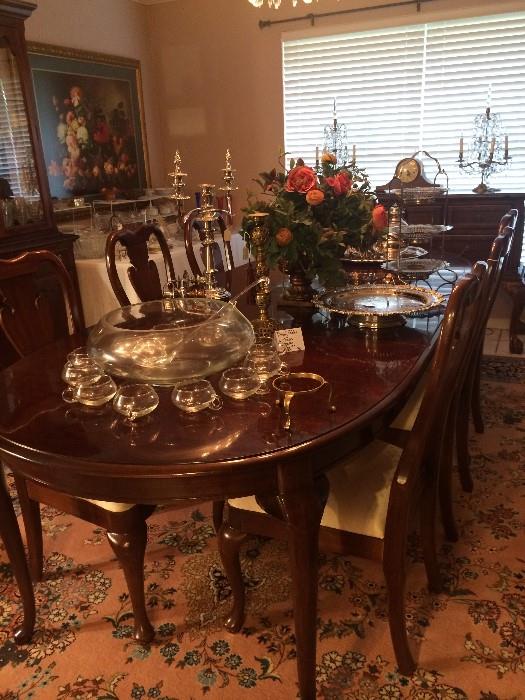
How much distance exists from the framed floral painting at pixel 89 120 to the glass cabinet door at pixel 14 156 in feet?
2.29

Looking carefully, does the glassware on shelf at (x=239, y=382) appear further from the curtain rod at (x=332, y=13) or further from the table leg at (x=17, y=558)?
the curtain rod at (x=332, y=13)

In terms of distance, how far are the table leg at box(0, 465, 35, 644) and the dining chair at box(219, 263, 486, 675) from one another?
0.53 m

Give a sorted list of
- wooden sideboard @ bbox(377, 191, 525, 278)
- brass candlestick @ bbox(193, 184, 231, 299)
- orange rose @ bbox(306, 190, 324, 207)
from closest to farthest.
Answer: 1. orange rose @ bbox(306, 190, 324, 207)
2. brass candlestick @ bbox(193, 184, 231, 299)
3. wooden sideboard @ bbox(377, 191, 525, 278)

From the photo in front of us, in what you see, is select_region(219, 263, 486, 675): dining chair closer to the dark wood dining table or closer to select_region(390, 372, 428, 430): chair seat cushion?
the dark wood dining table

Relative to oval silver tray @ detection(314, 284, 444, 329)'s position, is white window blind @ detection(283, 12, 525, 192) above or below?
above

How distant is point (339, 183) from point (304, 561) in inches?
48.6

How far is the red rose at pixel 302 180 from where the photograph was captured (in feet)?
6.13

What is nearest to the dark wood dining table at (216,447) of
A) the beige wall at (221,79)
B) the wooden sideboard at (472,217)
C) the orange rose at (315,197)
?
the orange rose at (315,197)

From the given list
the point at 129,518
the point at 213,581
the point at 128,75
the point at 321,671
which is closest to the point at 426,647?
the point at 321,671

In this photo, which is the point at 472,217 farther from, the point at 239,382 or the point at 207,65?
the point at 239,382

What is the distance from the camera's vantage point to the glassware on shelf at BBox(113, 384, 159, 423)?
1250 mm

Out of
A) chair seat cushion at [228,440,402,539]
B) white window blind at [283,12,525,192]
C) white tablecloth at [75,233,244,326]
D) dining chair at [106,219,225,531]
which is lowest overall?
chair seat cushion at [228,440,402,539]

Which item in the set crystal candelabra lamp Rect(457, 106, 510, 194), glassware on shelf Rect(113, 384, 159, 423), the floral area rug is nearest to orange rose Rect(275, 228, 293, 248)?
glassware on shelf Rect(113, 384, 159, 423)

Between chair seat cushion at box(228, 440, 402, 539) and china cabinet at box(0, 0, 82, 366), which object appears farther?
china cabinet at box(0, 0, 82, 366)
